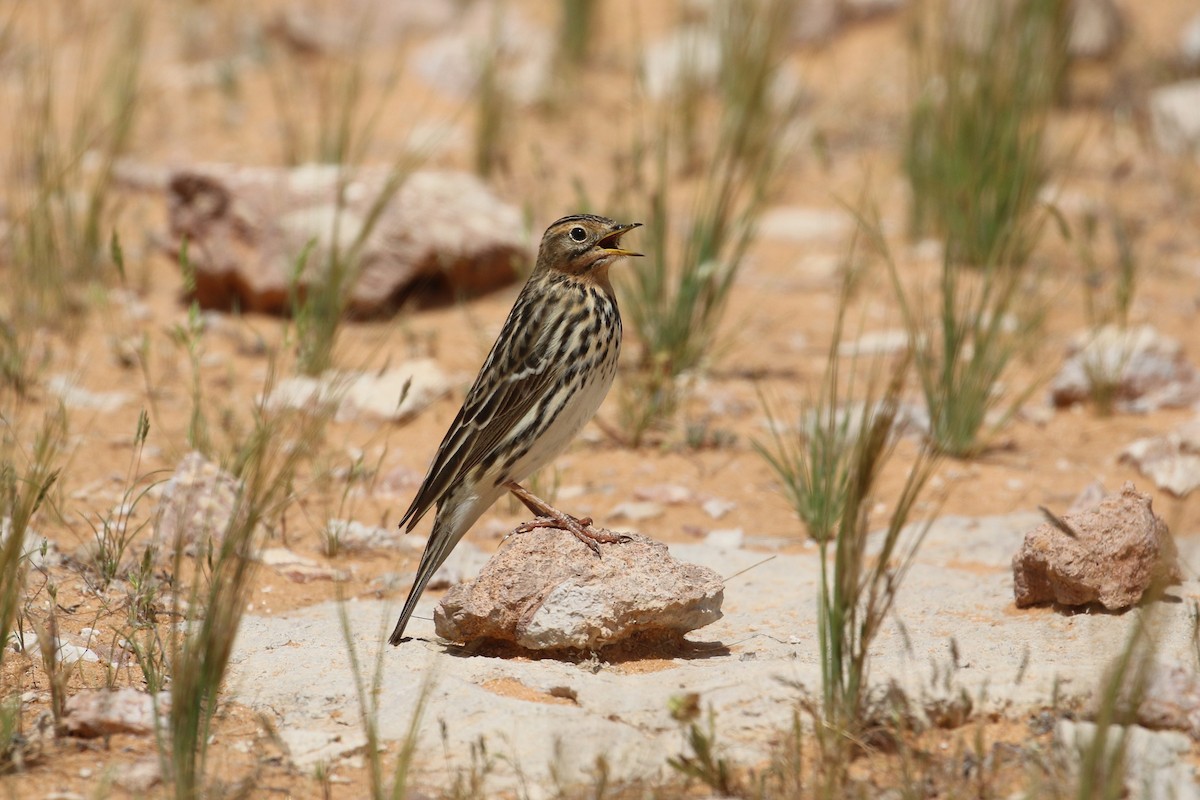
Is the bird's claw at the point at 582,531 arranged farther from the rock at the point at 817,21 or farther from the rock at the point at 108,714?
the rock at the point at 817,21

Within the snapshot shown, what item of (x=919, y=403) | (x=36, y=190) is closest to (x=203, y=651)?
(x=919, y=403)

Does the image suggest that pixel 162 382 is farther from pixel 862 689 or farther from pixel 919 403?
pixel 862 689

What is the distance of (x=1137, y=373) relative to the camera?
7398mm

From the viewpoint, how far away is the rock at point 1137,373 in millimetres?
7363

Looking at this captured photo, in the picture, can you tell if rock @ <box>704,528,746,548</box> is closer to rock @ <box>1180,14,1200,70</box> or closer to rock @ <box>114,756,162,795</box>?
rock @ <box>114,756,162,795</box>

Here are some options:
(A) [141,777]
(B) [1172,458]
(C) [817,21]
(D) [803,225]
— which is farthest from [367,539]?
(C) [817,21]

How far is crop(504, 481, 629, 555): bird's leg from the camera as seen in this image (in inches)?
179

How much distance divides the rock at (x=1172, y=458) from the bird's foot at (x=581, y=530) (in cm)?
285

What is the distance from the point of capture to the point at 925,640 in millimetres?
4441

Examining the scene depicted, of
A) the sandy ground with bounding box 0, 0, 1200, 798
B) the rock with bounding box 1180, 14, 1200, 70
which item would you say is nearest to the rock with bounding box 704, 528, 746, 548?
the sandy ground with bounding box 0, 0, 1200, 798

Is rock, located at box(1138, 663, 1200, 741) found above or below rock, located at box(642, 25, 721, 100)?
below

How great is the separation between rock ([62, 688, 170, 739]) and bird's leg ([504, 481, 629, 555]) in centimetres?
131

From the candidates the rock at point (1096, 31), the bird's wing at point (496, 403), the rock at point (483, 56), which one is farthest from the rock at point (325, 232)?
the rock at point (1096, 31)

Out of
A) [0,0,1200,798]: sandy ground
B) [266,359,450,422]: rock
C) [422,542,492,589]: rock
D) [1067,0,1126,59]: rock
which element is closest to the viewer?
[422,542,492,589]: rock
